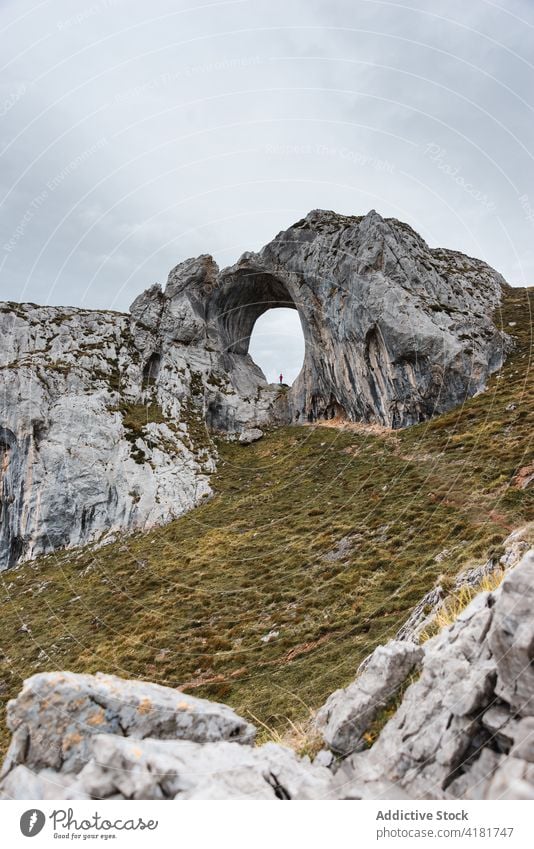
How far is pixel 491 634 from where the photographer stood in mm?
5270

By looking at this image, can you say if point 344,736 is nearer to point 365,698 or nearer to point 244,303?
point 365,698

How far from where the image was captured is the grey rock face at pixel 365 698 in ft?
19.1

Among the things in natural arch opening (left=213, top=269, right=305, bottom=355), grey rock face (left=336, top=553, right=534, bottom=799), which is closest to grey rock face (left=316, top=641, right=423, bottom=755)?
grey rock face (left=336, top=553, right=534, bottom=799)

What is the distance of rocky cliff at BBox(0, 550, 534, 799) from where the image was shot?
187 inches

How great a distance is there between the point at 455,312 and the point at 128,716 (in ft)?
142

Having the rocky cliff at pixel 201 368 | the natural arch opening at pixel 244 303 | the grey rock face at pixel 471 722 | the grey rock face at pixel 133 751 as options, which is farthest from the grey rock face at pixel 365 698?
the natural arch opening at pixel 244 303

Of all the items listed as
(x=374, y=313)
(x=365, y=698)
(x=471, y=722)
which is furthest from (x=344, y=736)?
(x=374, y=313)

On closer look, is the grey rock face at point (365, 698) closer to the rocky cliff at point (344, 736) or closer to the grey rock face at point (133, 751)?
the rocky cliff at point (344, 736)

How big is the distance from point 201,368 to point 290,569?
37539mm

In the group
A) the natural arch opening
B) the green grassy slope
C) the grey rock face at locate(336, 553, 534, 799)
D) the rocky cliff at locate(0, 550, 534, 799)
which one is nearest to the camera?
the grey rock face at locate(336, 553, 534, 799)

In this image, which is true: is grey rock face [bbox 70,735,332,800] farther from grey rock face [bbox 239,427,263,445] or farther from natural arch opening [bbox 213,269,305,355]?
natural arch opening [bbox 213,269,305,355]

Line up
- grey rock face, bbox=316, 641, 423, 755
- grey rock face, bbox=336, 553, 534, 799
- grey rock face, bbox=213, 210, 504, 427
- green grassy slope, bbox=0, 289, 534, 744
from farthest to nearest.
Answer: grey rock face, bbox=213, 210, 504, 427
green grassy slope, bbox=0, 289, 534, 744
grey rock face, bbox=316, 641, 423, 755
grey rock face, bbox=336, 553, 534, 799

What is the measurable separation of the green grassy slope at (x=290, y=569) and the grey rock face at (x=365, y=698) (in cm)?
314

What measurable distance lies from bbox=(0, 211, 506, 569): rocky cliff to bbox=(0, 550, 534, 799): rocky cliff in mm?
31271
